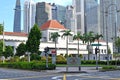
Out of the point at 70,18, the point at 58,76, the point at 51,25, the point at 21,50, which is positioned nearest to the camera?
the point at 58,76

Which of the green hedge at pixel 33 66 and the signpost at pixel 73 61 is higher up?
the signpost at pixel 73 61

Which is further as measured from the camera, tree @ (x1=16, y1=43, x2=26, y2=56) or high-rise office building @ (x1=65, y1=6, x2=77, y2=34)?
high-rise office building @ (x1=65, y1=6, x2=77, y2=34)

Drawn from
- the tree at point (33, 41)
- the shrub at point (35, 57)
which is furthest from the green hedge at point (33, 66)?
the tree at point (33, 41)

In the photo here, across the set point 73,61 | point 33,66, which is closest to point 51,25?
point 33,66

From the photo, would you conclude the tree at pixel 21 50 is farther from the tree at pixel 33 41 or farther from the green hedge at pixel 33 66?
the green hedge at pixel 33 66

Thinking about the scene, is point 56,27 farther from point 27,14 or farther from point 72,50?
point 27,14

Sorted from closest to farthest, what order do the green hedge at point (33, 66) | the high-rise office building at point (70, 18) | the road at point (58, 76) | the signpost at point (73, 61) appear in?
the road at point (58, 76), the signpost at point (73, 61), the green hedge at point (33, 66), the high-rise office building at point (70, 18)

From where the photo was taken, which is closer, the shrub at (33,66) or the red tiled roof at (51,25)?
the shrub at (33,66)

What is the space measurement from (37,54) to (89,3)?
81.4ft

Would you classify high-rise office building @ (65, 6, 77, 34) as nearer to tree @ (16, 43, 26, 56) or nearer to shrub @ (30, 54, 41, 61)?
tree @ (16, 43, 26, 56)

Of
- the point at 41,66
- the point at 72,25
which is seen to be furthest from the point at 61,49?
the point at 41,66

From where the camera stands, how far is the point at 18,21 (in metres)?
78.6

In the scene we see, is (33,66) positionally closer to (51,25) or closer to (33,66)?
(33,66)

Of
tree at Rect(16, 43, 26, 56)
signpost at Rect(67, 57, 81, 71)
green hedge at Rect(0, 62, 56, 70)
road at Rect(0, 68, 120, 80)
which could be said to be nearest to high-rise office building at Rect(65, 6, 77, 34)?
tree at Rect(16, 43, 26, 56)
